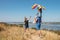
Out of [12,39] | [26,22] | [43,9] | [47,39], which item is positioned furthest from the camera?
[26,22]

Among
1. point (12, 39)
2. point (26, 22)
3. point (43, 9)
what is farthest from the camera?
point (26, 22)

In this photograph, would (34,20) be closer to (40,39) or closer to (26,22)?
(40,39)

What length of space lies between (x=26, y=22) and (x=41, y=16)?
6081mm

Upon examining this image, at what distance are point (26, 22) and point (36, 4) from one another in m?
5.83

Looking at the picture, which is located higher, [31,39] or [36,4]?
[36,4]

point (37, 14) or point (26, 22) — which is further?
point (26, 22)

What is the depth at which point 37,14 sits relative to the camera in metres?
12.0

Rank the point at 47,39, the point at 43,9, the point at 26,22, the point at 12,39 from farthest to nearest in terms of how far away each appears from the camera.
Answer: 1. the point at 26,22
2. the point at 43,9
3. the point at 47,39
4. the point at 12,39

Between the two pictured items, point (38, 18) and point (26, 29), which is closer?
point (38, 18)

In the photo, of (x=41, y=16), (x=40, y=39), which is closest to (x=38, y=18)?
(x=41, y=16)

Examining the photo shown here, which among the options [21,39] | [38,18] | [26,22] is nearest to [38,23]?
[38,18]

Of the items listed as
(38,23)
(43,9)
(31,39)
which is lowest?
(31,39)

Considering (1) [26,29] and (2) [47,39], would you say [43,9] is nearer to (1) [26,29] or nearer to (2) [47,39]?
(2) [47,39]

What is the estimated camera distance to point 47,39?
37.7ft
